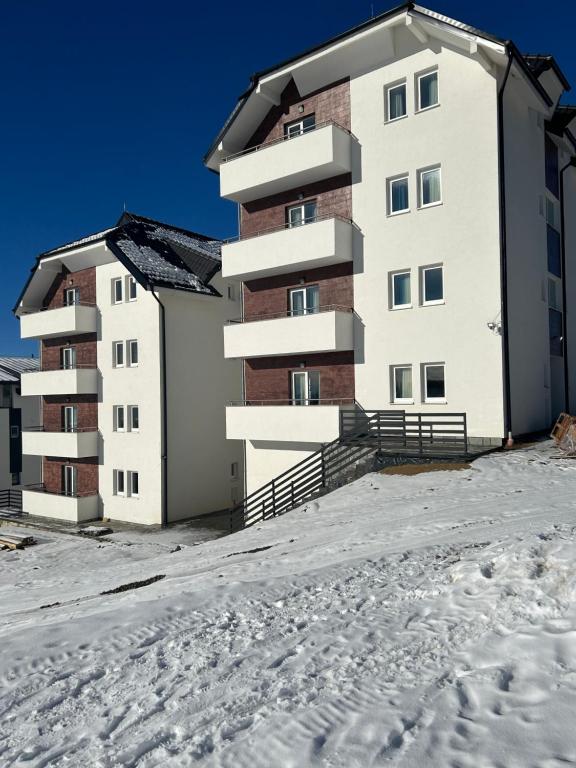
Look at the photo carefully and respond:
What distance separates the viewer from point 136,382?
82.5ft

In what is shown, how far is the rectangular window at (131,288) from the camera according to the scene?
25.8m

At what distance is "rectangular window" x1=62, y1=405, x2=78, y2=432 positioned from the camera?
93.3ft

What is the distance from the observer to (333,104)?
67.3 feet

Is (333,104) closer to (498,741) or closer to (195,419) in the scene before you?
(195,419)

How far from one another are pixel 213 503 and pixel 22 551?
8.19 meters

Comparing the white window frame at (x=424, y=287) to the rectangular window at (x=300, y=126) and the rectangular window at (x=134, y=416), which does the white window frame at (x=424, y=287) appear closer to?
the rectangular window at (x=300, y=126)

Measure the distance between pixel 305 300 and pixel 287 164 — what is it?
490cm

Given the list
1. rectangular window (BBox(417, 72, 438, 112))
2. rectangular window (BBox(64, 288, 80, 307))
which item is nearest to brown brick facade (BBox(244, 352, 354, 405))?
rectangular window (BBox(417, 72, 438, 112))

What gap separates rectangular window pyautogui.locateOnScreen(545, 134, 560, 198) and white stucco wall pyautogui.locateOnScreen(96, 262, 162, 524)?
16581mm

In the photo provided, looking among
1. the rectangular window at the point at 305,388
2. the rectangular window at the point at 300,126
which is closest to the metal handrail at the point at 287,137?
the rectangular window at the point at 300,126

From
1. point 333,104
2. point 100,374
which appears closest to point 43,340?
point 100,374

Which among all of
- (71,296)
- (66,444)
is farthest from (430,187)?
(66,444)

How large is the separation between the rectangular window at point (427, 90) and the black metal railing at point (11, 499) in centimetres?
2734

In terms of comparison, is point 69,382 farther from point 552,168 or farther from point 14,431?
point 552,168
